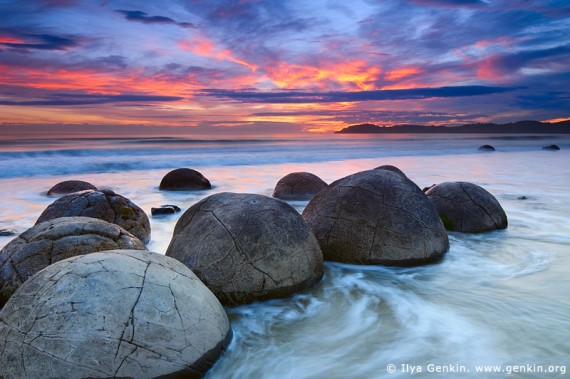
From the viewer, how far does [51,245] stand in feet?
15.8

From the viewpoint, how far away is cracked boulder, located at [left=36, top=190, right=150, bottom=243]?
7.07m

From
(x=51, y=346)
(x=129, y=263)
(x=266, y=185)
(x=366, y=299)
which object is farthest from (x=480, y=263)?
(x=266, y=185)

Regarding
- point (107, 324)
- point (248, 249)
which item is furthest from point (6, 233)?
point (107, 324)

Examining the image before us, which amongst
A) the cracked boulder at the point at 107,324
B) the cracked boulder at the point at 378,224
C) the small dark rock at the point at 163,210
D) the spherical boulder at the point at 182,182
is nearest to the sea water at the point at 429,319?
the cracked boulder at the point at 378,224

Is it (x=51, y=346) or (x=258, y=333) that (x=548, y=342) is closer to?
(x=258, y=333)

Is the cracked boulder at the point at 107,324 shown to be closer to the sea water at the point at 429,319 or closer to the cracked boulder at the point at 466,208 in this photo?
the sea water at the point at 429,319

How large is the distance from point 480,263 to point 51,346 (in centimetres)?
558

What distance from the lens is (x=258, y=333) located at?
4438 millimetres

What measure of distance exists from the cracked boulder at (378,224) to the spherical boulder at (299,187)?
20.6ft

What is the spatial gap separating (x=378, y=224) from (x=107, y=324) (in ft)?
12.4

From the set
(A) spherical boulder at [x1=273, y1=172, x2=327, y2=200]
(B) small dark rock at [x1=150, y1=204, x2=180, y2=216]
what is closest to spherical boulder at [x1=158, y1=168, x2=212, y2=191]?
(A) spherical boulder at [x1=273, y1=172, x2=327, y2=200]

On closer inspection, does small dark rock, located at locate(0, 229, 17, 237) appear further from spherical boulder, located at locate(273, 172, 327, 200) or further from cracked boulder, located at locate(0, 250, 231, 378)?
spherical boulder, located at locate(273, 172, 327, 200)

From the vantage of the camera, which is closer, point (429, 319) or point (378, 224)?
point (429, 319)

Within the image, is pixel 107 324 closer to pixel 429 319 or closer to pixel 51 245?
pixel 51 245
